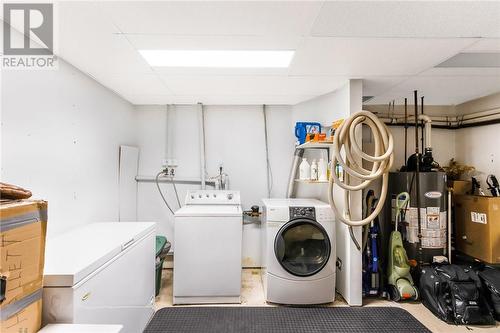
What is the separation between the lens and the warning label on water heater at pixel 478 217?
258 centimetres

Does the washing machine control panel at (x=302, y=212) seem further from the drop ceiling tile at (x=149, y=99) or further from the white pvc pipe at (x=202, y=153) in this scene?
the drop ceiling tile at (x=149, y=99)

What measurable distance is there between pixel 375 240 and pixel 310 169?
3.30ft

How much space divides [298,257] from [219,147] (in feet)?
5.71

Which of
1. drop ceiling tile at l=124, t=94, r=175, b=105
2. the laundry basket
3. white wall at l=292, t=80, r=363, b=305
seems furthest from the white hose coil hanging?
drop ceiling tile at l=124, t=94, r=175, b=105

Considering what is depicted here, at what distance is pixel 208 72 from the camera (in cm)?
222

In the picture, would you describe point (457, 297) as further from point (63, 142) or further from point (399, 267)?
point (63, 142)

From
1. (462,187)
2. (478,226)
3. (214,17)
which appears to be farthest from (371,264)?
(214,17)

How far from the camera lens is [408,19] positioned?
1.41 metres

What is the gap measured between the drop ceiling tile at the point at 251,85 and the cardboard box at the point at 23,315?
194cm

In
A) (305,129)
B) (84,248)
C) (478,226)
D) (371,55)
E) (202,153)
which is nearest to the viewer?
(84,248)

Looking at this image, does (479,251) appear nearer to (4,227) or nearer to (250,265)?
(250,265)

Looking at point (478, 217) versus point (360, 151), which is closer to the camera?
point (360, 151)

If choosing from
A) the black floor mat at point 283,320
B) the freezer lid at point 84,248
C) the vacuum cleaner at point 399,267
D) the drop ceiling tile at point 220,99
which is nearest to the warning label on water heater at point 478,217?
the vacuum cleaner at point 399,267

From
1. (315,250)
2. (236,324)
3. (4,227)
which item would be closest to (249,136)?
(315,250)
